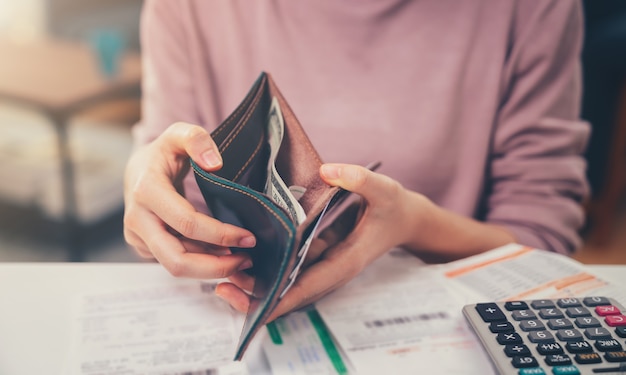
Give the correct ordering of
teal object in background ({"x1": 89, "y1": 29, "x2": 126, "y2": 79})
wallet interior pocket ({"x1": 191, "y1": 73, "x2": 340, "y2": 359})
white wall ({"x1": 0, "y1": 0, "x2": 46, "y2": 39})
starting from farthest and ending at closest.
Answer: white wall ({"x1": 0, "y1": 0, "x2": 46, "y2": 39}) → teal object in background ({"x1": 89, "y1": 29, "x2": 126, "y2": 79}) → wallet interior pocket ({"x1": 191, "y1": 73, "x2": 340, "y2": 359})

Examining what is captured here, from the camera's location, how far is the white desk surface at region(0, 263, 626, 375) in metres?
0.40

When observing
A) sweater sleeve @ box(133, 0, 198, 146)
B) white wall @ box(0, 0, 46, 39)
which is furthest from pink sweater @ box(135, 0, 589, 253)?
white wall @ box(0, 0, 46, 39)

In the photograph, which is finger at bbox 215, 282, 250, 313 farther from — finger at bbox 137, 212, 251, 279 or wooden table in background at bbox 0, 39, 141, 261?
wooden table in background at bbox 0, 39, 141, 261

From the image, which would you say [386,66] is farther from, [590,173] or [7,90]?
[590,173]

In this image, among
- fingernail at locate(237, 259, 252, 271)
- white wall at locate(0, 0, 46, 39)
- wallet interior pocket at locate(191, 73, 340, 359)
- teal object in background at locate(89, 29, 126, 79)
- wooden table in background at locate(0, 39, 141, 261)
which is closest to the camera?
wallet interior pocket at locate(191, 73, 340, 359)

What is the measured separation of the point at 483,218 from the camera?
715 mm

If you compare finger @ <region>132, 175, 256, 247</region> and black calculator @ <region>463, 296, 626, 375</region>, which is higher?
finger @ <region>132, 175, 256, 247</region>

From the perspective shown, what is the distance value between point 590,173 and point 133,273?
1.49m

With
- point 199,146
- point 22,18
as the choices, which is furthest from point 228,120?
point 22,18

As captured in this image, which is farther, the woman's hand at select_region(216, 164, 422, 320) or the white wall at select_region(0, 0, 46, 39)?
the white wall at select_region(0, 0, 46, 39)

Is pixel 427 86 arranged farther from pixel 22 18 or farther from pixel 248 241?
pixel 22 18

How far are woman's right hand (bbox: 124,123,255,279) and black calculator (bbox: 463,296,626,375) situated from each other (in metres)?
0.17

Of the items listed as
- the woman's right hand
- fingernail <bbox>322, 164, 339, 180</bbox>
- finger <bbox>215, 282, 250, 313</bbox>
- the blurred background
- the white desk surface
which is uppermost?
fingernail <bbox>322, 164, 339, 180</bbox>

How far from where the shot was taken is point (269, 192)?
1.37 feet
